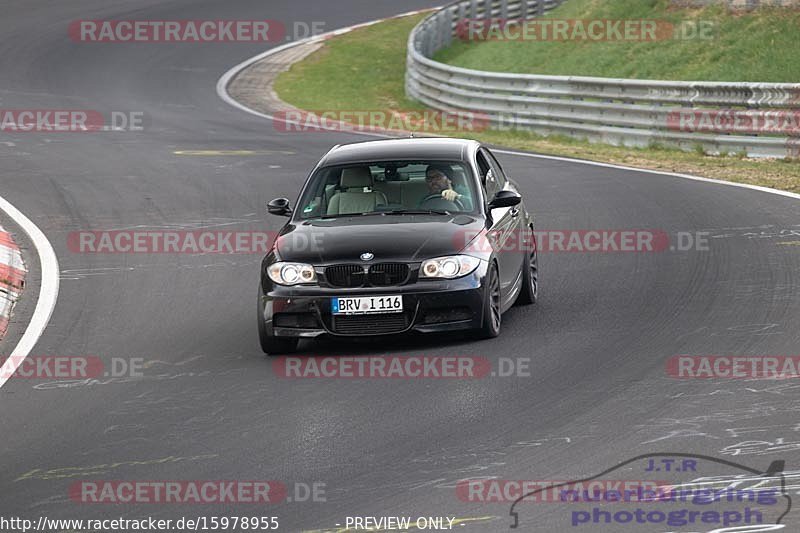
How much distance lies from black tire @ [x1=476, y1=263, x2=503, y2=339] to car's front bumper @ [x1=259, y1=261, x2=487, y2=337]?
0.29 ft

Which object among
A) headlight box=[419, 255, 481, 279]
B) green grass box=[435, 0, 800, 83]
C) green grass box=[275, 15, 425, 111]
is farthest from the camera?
green grass box=[275, 15, 425, 111]

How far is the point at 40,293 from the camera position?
45.5ft

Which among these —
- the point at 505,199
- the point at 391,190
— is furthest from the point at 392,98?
the point at 505,199

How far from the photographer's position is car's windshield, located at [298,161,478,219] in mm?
11977

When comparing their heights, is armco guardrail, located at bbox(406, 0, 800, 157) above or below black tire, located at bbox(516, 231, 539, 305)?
below

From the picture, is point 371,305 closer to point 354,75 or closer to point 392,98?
point 392,98

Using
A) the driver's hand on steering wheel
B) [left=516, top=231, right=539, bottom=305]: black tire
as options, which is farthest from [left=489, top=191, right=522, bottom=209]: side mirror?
[left=516, top=231, right=539, bottom=305]: black tire

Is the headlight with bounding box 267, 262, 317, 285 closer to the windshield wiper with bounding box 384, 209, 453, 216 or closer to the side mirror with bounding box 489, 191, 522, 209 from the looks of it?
the windshield wiper with bounding box 384, 209, 453, 216

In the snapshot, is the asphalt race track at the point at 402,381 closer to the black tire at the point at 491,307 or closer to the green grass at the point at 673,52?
the black tire at the point at 491,307

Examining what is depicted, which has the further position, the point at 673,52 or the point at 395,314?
the point at 673,52

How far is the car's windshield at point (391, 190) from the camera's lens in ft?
39.3

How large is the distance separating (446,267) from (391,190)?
4.32 ft

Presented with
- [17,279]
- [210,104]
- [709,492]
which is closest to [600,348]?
[709,492]

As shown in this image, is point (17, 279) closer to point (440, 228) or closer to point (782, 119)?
point (440, 228)
